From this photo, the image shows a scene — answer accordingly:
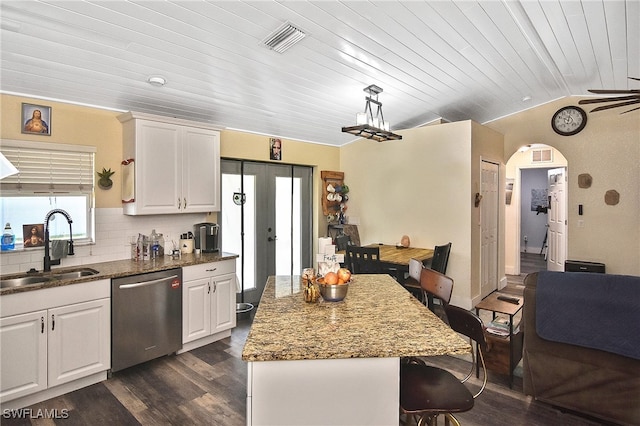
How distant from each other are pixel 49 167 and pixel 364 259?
3.21 metres

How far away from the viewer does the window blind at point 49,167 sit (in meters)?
2.99

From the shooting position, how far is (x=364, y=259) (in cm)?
415

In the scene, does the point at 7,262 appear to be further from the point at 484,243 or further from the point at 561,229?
the point at 561,229

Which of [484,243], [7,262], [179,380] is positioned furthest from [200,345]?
[484,243]

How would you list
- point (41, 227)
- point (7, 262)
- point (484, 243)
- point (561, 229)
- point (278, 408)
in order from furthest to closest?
point (561, 229) → point (484, 243) → point (41, 227) → point (7, 262) → point (278, 408)

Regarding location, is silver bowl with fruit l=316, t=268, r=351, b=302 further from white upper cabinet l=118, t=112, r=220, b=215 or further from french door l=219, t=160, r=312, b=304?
french door l=219, t=160, r=312, b=304

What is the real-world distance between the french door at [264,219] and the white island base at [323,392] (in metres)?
3.28

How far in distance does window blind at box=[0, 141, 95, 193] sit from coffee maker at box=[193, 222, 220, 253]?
1.13 metres

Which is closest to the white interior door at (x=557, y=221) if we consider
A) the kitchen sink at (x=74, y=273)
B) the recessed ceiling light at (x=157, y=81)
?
the recessed ceiling light at (x=157, y=81)

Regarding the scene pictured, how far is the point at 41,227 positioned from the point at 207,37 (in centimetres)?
221

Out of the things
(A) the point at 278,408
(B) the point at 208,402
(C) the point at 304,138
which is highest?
(C) the point at 304,138

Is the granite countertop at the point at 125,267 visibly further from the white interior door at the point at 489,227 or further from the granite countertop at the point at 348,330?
the white interior door at the point at 489,227

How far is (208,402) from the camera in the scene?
2.69 metres

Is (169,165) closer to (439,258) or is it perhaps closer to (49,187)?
(49,187)
